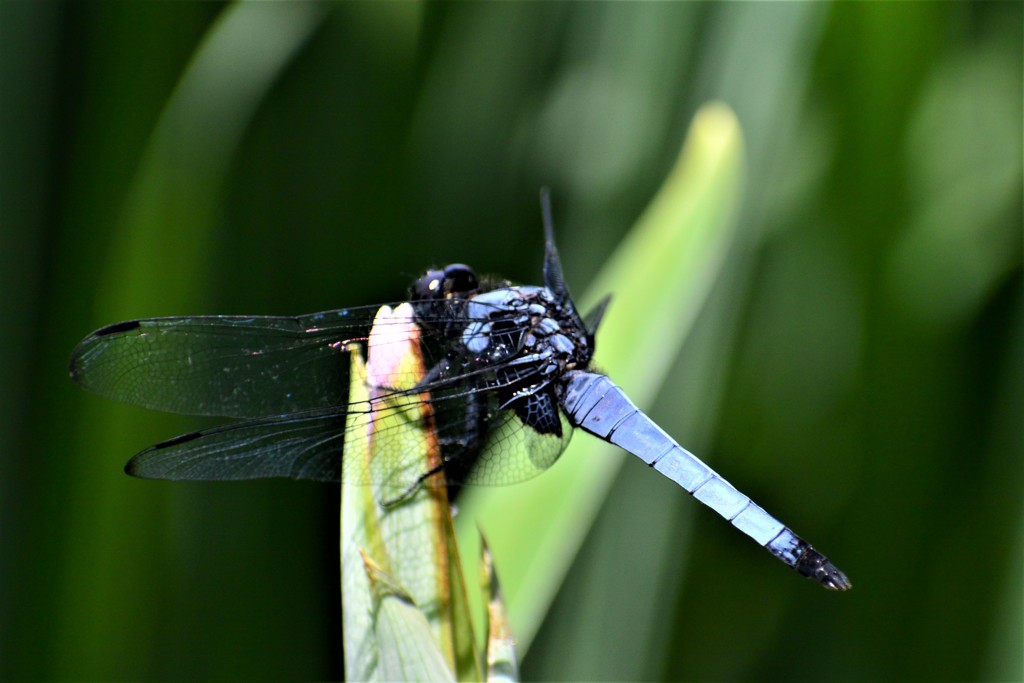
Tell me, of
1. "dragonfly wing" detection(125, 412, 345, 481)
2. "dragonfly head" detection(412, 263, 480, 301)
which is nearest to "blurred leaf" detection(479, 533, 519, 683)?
"dragonfly wing" detection(125, 412, 345, 481)

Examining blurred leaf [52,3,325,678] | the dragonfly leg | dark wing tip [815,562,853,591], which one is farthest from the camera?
blurred leaf [52,3,325,678]

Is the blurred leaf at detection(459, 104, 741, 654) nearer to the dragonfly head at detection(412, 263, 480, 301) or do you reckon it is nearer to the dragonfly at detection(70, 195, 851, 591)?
the dragonfly at detection(70, 195, 851, 591)

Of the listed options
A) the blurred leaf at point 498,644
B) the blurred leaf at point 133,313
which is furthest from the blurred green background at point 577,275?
the blurred leaf at point 498,644

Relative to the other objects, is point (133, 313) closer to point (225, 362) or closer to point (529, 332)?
point (225, 362)

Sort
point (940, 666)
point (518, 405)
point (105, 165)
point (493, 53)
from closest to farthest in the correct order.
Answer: point (518, 405), point (105, 165), point (940, 666), point (493, 53)

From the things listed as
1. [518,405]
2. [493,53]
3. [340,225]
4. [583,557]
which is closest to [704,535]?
[583,557]

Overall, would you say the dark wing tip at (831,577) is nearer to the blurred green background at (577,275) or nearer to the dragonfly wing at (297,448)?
the blurred green background at (577,275)

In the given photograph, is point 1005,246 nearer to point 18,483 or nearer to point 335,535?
point 335,535

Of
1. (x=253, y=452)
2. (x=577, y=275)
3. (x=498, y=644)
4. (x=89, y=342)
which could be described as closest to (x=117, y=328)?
(x=89, y=342)
